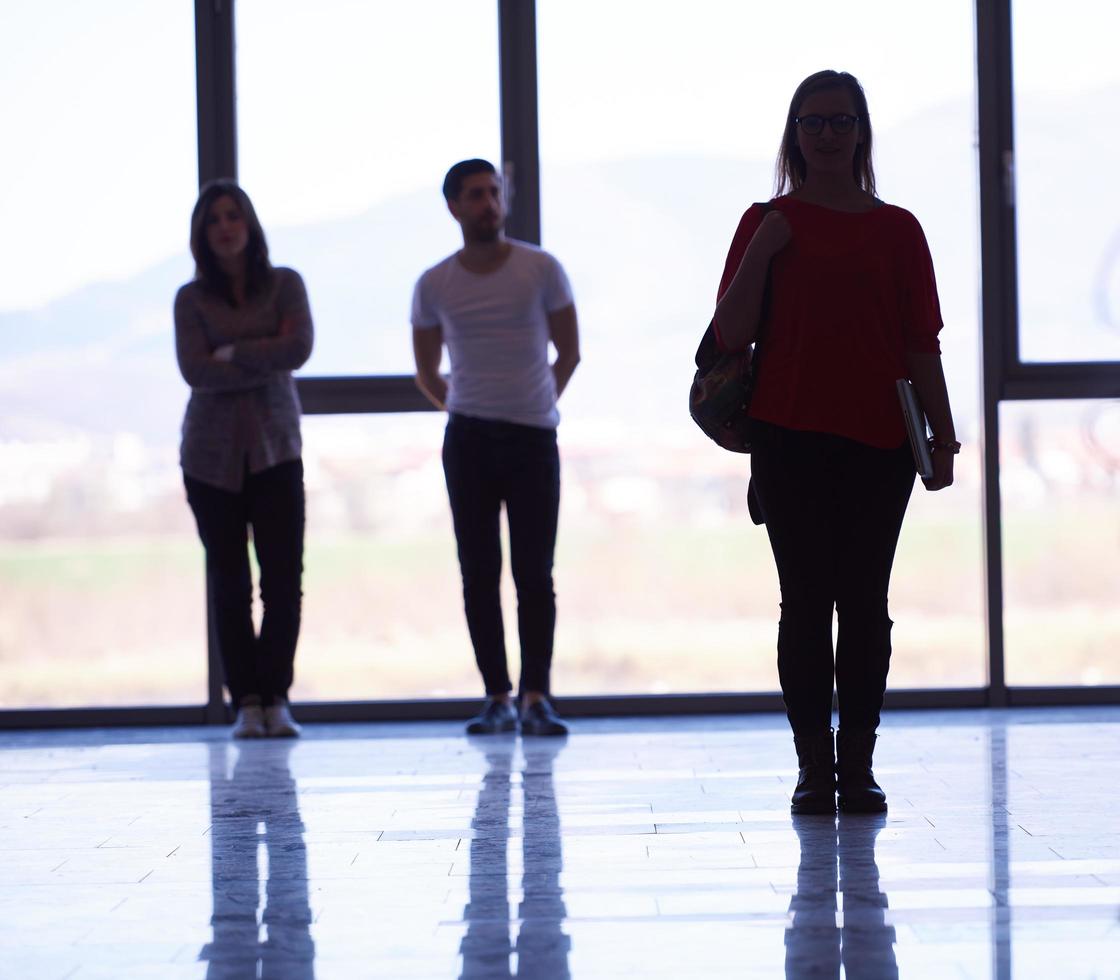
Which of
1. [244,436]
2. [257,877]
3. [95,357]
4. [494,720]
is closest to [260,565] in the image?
[244,436]

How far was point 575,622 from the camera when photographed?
4.50m

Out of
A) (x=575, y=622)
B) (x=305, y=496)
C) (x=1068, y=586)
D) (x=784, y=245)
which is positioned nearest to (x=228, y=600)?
(x=305, y=496)

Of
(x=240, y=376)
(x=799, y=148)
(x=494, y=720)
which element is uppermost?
(x=799, y=148)

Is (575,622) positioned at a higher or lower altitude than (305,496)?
lower

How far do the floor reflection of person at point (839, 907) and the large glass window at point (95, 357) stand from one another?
2.45 metres

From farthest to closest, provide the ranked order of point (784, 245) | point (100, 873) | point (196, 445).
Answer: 1. point (196, 445)
2. point (784, 245)
3. point (100, 873)

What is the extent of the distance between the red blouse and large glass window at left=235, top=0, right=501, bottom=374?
6.53 feet

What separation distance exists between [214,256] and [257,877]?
7.00ft

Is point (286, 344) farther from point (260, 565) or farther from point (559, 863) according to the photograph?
point (559, 863)

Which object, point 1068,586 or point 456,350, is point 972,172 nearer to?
point 1068,586

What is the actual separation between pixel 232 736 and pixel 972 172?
2.53 meters

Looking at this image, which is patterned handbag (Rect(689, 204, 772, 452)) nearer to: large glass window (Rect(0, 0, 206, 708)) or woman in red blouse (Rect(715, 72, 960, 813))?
woman in red blouse (Rect(715, 72, 960, 813))

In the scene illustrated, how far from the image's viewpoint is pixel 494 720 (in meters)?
4.07

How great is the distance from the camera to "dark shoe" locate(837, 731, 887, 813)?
272cm
